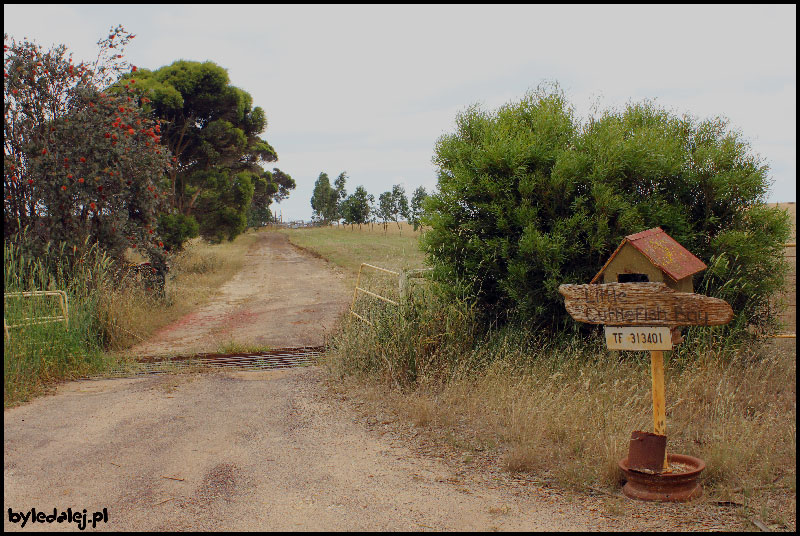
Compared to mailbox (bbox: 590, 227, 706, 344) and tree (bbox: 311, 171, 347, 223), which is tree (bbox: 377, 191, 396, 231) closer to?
tree (bbox: 311, 171, 347, 223)

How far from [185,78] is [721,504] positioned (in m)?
22.6

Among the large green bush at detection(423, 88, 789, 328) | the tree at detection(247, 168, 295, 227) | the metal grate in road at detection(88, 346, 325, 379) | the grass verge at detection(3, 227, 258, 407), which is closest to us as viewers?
the large green bush at detection(423, 88, 789, 328)

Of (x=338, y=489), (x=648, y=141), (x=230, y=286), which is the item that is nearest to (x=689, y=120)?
(x=648, y=141)

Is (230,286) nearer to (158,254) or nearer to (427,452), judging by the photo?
(158,254)

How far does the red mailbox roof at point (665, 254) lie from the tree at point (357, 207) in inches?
2063

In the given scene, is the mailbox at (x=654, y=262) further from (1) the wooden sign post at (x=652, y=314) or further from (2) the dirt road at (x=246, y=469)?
(2) the dirt road at (x=246, y=469)

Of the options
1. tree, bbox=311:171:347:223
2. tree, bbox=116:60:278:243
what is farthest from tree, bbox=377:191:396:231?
tree, bbox=116:60:278:243

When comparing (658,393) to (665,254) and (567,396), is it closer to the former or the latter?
(665,254)

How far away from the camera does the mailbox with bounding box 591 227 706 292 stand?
4.70m

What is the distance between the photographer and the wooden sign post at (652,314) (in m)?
4.19

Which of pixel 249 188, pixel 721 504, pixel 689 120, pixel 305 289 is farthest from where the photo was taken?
pixel 249 188

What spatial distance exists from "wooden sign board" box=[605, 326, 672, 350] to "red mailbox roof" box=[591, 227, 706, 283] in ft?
1.73

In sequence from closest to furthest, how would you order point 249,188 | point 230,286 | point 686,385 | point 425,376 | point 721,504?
point 721,504
point 686,385
point 425,376
point 230,286
point 249,188

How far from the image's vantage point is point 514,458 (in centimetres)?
469
